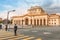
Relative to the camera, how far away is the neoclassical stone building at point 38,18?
117 m

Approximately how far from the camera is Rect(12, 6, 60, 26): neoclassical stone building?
11694cm

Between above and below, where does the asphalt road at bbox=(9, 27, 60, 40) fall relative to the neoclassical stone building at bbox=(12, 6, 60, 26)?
below

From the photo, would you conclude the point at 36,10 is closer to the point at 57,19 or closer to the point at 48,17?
the point at 48,17

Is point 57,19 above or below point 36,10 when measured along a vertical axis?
below

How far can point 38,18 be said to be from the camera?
123 metres

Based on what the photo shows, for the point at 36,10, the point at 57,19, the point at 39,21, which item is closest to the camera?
the point at 57,19

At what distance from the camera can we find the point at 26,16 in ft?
422

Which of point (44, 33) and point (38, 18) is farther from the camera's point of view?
point (38, 18)

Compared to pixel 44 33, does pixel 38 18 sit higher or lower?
higher

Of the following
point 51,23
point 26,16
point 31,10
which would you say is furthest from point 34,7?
point 51,23

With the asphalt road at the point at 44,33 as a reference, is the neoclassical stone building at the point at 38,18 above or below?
above

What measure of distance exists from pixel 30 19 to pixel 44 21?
42.4 ft

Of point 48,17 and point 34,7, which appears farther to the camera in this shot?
point 34,7

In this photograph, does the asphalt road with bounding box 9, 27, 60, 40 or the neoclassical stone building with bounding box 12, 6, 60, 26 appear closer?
the asphalt road with bounding box 9, 27, 60, 40
